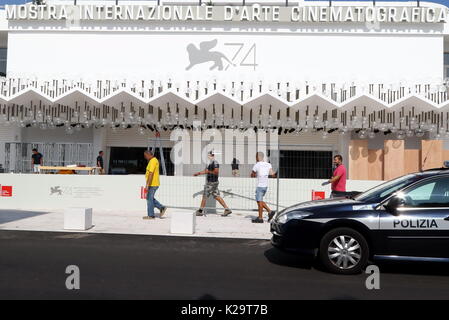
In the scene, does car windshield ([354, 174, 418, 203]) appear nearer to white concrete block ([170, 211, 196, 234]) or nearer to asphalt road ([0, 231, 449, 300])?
asphalt road ([0, 231, 449, 300])

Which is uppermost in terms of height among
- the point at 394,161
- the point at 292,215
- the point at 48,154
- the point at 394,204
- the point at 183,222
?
the point at 48,154

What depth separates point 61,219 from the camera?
10773 millimetres

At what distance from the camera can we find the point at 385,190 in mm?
6109

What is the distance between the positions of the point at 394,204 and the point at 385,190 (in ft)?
2.23

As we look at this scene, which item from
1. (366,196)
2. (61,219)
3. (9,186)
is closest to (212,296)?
(366,196)

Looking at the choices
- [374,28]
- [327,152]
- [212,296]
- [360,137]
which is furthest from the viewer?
[374,28]

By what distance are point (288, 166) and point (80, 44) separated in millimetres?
12621

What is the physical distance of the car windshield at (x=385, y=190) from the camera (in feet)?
19.1

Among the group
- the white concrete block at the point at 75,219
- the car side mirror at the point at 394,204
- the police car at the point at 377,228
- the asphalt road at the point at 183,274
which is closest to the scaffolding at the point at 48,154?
the white concrete block at the point at 75,219

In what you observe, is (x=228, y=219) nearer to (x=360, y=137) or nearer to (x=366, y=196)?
(x=366, y=196)

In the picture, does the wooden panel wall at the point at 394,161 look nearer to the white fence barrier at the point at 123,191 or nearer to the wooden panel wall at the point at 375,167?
the wooden panel wall at the point at 375,167

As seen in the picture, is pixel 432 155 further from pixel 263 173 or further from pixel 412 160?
pixel 263 173

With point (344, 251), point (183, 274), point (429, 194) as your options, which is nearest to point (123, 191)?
point (183, 274)
